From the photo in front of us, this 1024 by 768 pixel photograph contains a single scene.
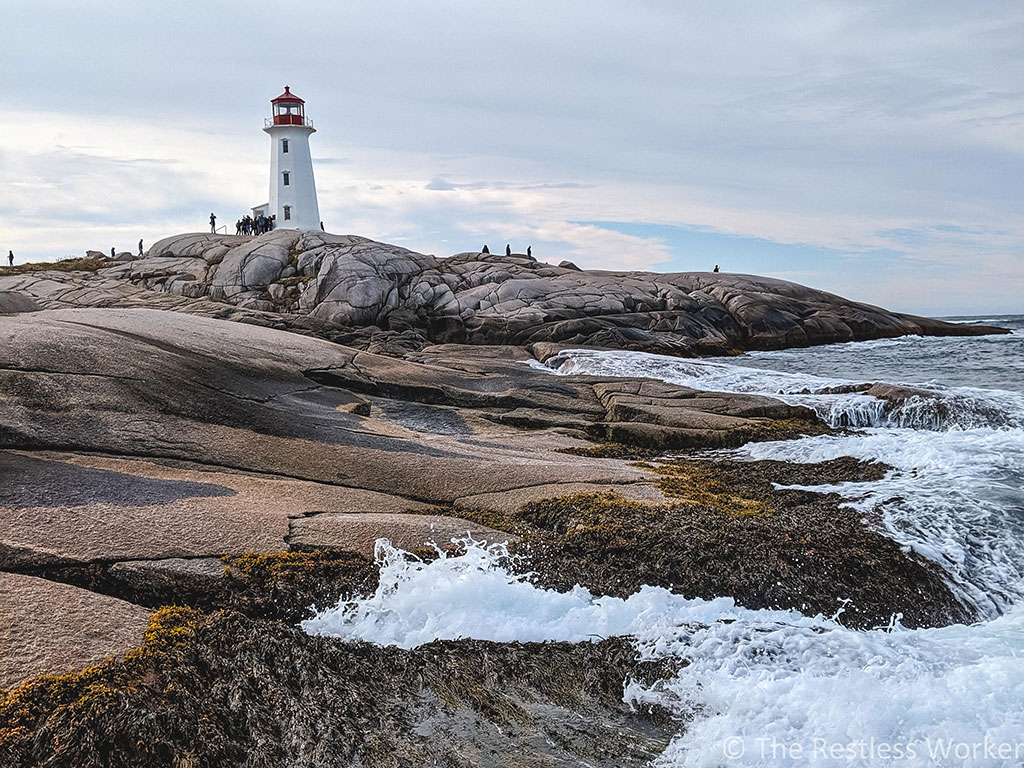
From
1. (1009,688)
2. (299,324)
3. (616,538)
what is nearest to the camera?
(1009,688)

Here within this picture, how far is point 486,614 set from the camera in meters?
6.90

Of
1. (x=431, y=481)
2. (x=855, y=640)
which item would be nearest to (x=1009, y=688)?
(x=855, y=640)

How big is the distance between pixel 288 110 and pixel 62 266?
2069 cm

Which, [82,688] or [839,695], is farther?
[839,695]

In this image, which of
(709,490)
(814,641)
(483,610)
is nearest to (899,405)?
(709,490)

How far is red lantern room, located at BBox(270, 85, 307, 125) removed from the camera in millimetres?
56062

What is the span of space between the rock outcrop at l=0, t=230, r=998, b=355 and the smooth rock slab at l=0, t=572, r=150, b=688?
83.8 ft

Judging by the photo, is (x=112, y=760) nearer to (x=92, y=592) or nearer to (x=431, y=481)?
(x=92, y=592)

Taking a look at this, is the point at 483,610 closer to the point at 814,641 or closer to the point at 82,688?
the point at 814,641

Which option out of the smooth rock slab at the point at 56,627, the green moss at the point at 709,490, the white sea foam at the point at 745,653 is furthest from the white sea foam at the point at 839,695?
the smooth rock slab at the point at 56,627

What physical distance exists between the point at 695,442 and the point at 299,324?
22314 mm

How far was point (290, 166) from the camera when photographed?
55969mm

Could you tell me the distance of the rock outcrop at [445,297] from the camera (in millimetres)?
35406

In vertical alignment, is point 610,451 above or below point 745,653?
above
